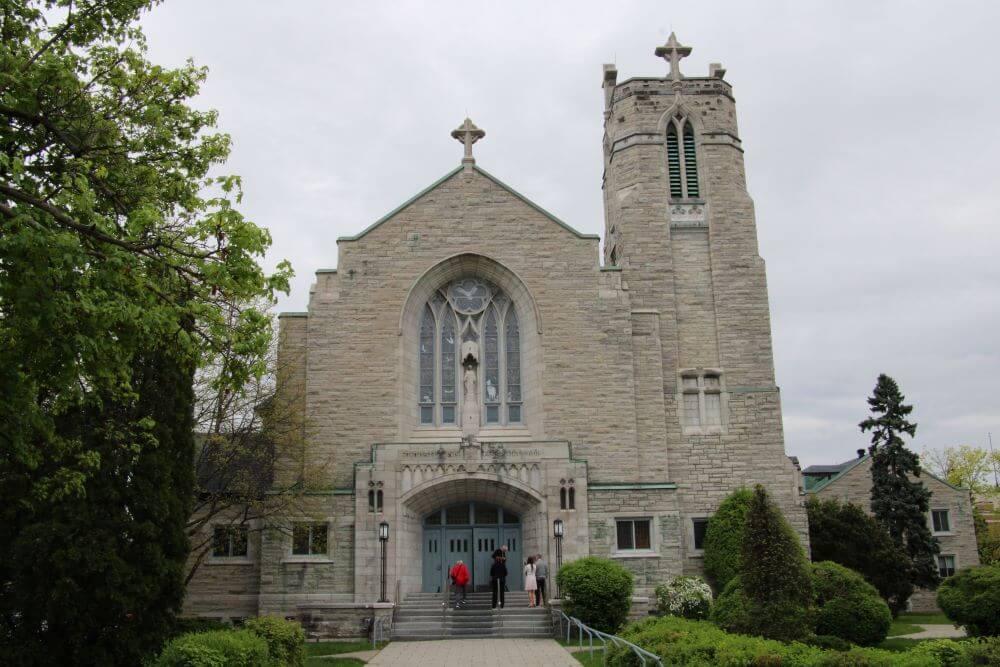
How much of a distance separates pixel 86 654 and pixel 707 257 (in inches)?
815

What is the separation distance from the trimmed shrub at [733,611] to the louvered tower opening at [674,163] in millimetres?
14115

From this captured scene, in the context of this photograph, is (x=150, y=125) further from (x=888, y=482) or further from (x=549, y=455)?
(x=888, y=482)

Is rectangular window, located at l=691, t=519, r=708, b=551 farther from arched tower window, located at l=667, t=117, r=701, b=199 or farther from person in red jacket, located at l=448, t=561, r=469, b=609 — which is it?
arched tower window, located at l=667, t=117, r=701, b=199

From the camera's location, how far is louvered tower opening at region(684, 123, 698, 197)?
96.6ft

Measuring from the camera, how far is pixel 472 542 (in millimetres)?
26000

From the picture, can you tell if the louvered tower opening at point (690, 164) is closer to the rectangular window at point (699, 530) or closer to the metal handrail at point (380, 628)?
Result: the rectangular window at point (699, 530)

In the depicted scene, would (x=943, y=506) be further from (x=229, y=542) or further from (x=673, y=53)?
(x=229, y=542)

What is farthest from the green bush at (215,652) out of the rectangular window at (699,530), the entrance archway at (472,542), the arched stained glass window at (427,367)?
the rectangular window at (699,530)

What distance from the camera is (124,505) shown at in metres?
16.1

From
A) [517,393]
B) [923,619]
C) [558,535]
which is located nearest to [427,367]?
[517,393]

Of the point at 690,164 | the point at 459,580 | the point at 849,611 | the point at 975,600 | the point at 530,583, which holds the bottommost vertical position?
the point at 849,611

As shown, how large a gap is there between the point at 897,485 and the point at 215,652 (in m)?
29.1

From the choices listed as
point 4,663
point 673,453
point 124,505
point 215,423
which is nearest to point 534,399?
point 673,453

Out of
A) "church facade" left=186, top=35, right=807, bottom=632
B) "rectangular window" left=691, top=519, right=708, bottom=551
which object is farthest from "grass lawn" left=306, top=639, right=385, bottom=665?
"rectangular window" left=691, top=519, right=708, bottom=551
